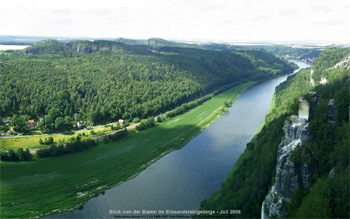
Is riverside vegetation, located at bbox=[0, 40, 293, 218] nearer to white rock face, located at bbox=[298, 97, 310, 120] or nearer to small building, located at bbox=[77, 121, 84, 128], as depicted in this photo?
small building, located at bbox=[77, 121, 84, 128]

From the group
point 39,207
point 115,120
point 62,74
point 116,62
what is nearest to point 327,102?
point 39,207

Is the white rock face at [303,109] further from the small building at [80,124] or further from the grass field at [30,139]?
the small building at [80,124]

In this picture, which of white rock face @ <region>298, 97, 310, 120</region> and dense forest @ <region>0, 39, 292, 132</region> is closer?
white rock face @ <region>298, 97, 310, 120</region>

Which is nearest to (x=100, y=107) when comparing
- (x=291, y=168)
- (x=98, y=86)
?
(x=98, y=86)

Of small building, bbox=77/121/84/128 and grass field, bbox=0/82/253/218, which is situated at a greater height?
small building, bbox=77/121/84/128

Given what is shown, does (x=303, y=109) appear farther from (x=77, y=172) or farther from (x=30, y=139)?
(x=30, y=139)

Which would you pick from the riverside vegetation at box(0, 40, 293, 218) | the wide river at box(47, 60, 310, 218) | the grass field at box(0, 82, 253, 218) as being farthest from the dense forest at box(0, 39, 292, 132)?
the wide river at box(47, 60, 310, 218)
